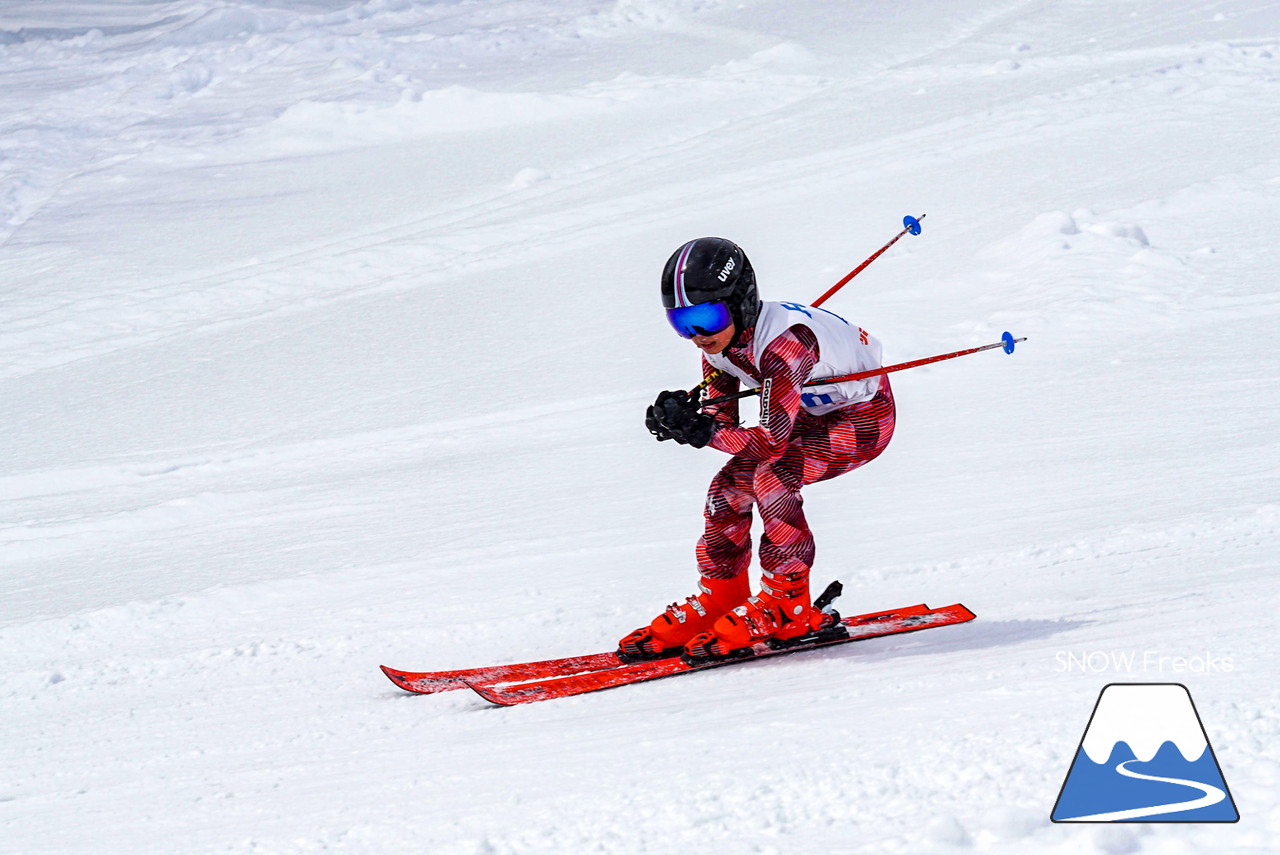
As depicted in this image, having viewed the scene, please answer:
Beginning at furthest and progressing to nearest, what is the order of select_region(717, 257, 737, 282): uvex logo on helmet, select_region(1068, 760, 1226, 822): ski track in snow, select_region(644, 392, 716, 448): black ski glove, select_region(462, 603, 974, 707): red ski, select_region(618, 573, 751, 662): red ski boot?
select_region(618, 573, 751, 662): red ski boot < select_region(462, 603, 974, 707): red ski < select_region(717, 257, 737, 282): uvex logo on helmet < select_region(644, 392, 716, 448): black ski glove < select_region(1068, 760, 1226, 822): ski track in snow

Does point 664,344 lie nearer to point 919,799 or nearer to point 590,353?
point 590,353

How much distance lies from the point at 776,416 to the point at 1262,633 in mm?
1398

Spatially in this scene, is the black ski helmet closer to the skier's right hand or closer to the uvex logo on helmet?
the uvex logo on helmet

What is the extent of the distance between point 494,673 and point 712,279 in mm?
1453

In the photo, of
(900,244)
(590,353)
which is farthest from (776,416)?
(900,244)

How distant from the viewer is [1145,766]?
7.89 ft

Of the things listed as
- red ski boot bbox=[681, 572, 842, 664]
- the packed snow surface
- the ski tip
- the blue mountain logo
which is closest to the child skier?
red ski boot bbox=[681, 572, 842, 664]

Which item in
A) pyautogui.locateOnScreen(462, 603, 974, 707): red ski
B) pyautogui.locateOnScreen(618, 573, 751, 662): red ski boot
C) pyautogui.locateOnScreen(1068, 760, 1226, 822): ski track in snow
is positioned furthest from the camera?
pyautogui.locateOnScreen(618, 573, 751, 662): red ski boot

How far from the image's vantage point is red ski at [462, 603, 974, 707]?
150 inches

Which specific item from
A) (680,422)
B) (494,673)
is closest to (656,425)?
(680,422)

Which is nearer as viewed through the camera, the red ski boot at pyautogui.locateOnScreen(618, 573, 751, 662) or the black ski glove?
the black ski glove

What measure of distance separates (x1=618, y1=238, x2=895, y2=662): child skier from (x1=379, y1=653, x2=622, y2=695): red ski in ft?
0.44

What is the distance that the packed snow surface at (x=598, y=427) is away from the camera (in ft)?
9.54

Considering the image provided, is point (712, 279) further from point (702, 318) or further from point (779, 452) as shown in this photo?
point (779, 452)
